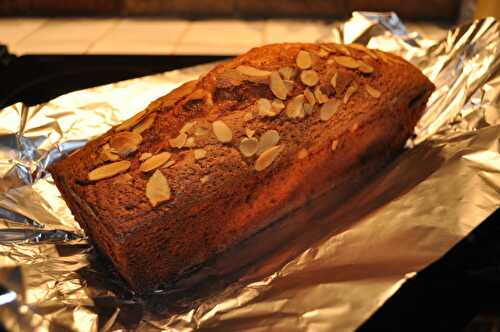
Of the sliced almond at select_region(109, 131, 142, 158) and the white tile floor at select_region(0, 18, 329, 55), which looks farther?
the white tile floor at select_region(0, 18, 329, 55)

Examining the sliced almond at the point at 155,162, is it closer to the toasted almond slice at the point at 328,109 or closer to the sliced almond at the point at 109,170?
the sliced almond at the point at 109,170

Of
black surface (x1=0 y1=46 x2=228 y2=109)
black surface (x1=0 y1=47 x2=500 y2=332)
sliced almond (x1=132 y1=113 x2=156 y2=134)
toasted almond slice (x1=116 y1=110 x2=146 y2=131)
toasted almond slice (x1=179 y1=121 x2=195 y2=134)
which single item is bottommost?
black surface (x1=0 y1=47 x2=500 y2=332)

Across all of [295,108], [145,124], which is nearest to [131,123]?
[145,124]

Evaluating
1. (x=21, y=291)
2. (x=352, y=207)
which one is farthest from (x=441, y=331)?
(x=21, y=291)

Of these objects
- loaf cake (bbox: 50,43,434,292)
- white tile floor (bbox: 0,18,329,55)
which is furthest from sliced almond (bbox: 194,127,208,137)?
white tile floor (bbox: 0,18,329,55)

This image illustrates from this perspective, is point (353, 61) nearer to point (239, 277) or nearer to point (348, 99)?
point (348, 99)

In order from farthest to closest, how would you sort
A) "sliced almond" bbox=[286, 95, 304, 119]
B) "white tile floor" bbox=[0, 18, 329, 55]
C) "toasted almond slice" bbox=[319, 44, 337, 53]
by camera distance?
"white tile floor" bbox=[0, 18, 329, 55], "toasted almond slice" bbox=[319, 44, 337, 53], "sliced almond" bbox=[286, 95, 304, 119]

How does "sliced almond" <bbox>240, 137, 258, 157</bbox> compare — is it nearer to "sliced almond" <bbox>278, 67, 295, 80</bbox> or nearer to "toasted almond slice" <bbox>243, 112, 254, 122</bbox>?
"toasted almond slice" <bbox>243, 112, 254, 122</bbox>

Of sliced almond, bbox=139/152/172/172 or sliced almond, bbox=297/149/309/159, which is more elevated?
sliced almond, bbox=139/152/172/172

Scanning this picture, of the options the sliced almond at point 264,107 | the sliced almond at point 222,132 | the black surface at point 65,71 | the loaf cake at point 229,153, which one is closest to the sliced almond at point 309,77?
the loaf cake at point 229,153
